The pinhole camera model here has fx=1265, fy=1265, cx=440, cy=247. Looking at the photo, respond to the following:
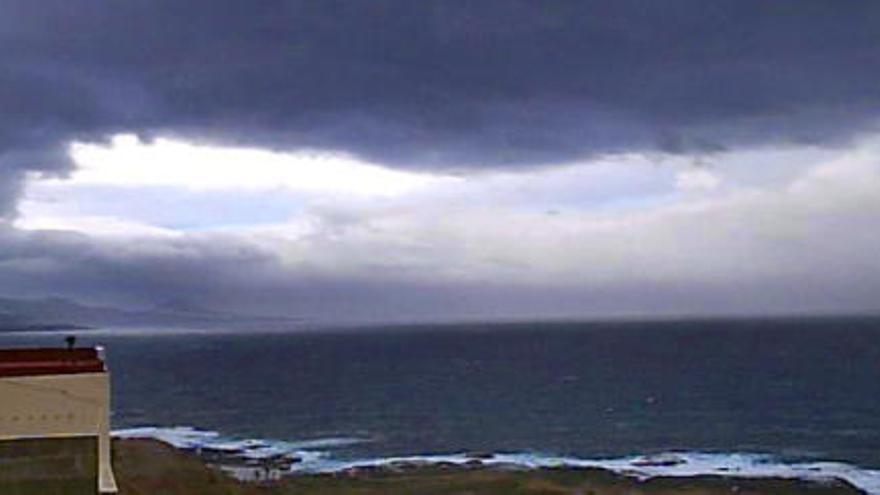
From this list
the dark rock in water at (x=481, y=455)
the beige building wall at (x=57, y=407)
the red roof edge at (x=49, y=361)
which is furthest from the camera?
the dark rock in water at (x=481, y=455)

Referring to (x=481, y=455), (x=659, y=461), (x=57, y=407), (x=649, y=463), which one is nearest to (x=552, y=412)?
(x=481, y=455)

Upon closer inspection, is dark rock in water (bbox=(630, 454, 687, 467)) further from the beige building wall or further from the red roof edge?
the beige building wall

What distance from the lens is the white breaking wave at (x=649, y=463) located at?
67.8 meters

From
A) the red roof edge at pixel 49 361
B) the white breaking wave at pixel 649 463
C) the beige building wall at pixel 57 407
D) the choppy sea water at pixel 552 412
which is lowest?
the white breaking wave at pixel 649 463

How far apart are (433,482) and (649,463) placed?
1688 centimetres

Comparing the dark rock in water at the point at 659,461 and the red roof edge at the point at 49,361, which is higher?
the red roof edge at the point at 49,361

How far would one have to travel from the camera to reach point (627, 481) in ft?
210

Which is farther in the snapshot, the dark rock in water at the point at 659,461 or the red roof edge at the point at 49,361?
the dark rock in water at the point at 659,461

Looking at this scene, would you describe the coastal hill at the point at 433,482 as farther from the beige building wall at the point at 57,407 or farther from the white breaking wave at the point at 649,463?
the beige building wall at the point at 57,407

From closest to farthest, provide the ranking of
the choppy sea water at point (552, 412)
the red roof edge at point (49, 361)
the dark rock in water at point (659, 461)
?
the red roof edge at point (49, 361) < the dark rock in water at point (659, 461) < the choppy sea water at point (552, 412)

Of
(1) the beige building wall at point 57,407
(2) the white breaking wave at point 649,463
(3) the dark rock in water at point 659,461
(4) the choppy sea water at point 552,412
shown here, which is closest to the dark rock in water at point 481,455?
(2) the white breaking wave at point 649,463

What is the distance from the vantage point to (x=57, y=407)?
23062 mm

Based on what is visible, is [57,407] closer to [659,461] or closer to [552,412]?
[659,461]

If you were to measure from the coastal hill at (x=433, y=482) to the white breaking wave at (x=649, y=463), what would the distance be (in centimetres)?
269
